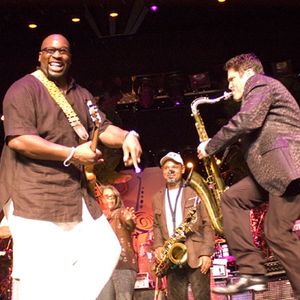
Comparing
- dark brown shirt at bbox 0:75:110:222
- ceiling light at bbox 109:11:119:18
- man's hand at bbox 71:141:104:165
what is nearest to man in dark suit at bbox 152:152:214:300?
ceiling light at bbox 109:11:119:18

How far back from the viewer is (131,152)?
152 inches

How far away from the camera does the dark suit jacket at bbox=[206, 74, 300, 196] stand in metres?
4.80

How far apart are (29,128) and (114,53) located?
6.43 m

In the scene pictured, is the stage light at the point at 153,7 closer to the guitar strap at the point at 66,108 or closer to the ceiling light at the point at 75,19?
the ceiling light at the point at 75,19

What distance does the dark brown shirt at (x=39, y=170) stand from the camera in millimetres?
3996

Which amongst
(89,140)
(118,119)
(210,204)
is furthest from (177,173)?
(89,140)

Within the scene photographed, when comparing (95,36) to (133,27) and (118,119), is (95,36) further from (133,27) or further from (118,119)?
(118,119)

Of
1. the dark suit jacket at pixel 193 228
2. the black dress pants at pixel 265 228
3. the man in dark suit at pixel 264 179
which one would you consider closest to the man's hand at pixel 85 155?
the man in dark suit at pixel 264 179

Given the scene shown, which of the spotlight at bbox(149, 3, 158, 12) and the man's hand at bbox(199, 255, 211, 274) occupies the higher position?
the spotlight at bbox(149, 3, 158, 12)

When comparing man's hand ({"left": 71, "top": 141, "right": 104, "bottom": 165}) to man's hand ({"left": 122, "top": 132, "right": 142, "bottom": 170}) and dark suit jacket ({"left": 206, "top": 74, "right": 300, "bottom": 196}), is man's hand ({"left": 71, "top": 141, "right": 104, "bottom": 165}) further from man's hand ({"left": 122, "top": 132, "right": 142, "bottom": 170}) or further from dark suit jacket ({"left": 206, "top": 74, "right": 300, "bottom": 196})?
dark suit jacket ({"left": 206, "top": 74, "right": 300, "bottom": 196})

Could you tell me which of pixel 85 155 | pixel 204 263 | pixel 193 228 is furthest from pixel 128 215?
pixel 85 155

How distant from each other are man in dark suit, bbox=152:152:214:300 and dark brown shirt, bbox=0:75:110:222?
12.1ft

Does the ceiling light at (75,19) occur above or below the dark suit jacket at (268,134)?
above

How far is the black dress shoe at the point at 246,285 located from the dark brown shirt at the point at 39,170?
131cm
